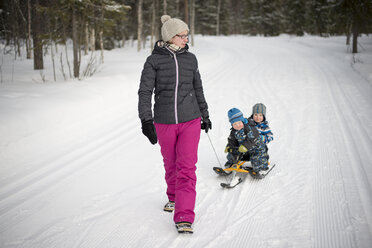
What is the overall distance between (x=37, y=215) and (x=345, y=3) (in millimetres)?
19709

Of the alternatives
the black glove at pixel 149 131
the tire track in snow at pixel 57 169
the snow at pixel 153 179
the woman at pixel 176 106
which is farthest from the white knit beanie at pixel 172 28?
the tire track in snow at pixel 57 169

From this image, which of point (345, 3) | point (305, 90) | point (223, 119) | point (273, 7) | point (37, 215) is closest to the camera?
point (37, 215)

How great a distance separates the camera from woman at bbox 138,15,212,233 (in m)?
2.67

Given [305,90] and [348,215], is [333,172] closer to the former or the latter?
[348,215]

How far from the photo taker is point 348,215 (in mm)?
3072

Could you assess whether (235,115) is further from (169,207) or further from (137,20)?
(137,20)

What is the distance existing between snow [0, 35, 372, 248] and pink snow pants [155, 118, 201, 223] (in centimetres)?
30

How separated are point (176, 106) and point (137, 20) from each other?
3332 cm

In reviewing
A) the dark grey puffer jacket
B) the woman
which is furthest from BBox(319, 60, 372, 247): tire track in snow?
the dark grey puffer jacket

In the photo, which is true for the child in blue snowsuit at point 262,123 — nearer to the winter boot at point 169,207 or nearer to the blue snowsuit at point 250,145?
the blue snowsuit at point 250,145

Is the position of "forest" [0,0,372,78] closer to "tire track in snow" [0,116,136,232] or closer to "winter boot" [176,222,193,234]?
"tire track in snow" [0,116,136,232]

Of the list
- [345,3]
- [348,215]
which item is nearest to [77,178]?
[348,215]

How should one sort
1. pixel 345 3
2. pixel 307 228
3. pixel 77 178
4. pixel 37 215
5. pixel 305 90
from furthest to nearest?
pixel 345 3 → pixel 305 90 → pixel 77 178 → pixel 37 215 → pixel 307 228

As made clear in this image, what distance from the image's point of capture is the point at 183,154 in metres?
2.83
